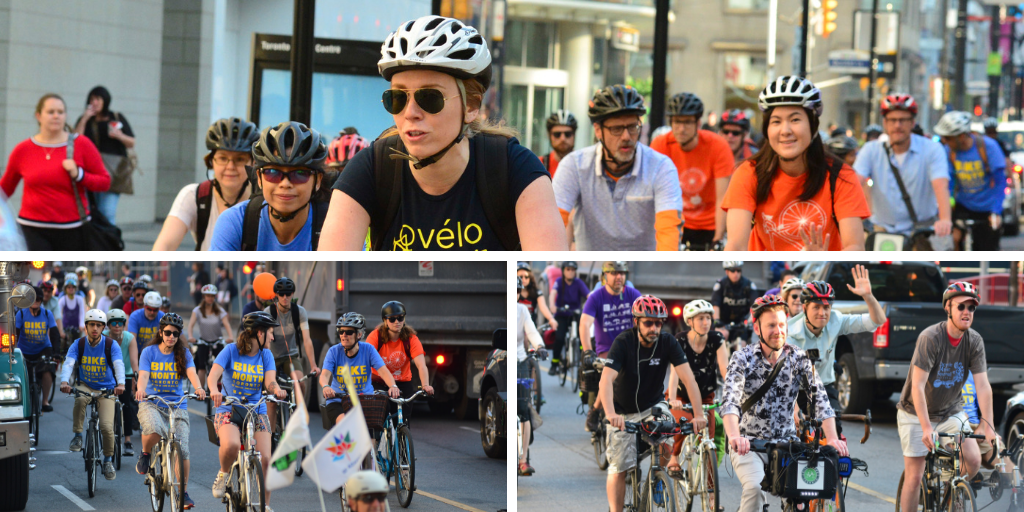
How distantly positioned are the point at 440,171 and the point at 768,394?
1.27 m

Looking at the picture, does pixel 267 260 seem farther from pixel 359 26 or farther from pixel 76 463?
pixel 359 26

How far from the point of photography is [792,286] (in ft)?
12.4

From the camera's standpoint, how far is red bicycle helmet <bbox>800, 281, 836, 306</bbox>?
3.69 m

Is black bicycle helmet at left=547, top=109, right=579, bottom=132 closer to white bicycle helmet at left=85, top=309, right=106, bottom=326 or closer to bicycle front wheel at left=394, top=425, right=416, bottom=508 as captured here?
white bicycle helmet at left=85, top=309, right=106, bottom=326

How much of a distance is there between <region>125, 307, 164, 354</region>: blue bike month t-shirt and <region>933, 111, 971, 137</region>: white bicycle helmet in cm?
1077

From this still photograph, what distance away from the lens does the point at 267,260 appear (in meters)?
3.63

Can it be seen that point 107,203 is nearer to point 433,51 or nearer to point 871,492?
point 433,51

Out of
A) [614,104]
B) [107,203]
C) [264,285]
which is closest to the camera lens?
[264,285]

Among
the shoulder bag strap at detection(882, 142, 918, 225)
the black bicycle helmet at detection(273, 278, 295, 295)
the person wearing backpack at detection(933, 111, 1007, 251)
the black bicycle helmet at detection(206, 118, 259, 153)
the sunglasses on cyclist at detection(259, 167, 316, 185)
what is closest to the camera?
the black bicycle helmet at detection(273, 278, 295, 295)

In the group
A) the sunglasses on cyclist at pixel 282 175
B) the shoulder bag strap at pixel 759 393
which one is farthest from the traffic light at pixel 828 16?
the shoulder bag strap at pixel 759 393

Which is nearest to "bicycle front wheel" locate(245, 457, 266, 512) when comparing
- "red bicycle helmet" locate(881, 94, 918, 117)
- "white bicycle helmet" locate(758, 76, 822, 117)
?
"white bicycle helmet" locate(758, 76, 822, 117)

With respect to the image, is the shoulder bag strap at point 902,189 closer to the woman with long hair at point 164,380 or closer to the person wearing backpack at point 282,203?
the person wearing backpack at point 282,203

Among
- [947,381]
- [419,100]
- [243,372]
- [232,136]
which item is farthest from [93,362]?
[232,136]

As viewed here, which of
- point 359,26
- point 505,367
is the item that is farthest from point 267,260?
point 359,26
